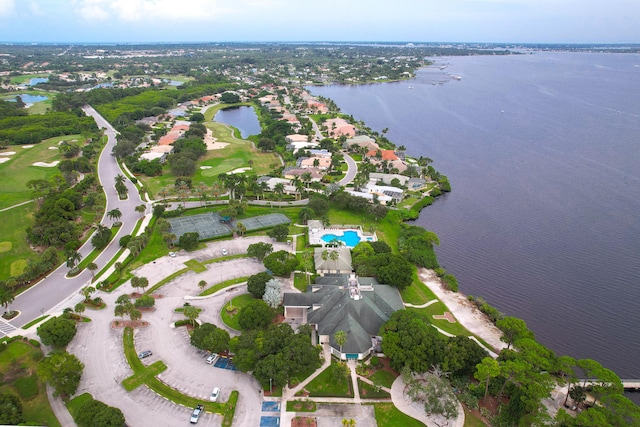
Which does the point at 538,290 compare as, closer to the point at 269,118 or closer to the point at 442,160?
the point at 442,160

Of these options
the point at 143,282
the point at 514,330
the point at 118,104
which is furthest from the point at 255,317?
the point at 118,104

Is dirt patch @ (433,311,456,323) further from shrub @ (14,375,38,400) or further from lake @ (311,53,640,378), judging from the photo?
shrub @ (14,375,38,400)

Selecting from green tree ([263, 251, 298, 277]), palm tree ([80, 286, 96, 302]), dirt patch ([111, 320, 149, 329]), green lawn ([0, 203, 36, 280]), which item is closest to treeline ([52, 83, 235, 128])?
green lawn ([0, 203, 36, 280])

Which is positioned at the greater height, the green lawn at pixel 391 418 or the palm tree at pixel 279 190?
the green lawn at pixel 391 418

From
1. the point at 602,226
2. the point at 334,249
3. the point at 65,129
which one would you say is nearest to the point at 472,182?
the point at 602,226

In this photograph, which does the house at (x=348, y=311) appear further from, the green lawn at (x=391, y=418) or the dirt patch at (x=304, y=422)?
the dirt patch at (x=304, y=422)

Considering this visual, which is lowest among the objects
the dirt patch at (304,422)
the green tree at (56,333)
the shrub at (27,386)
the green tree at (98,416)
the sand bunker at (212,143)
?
the sand bunker at (212,143)

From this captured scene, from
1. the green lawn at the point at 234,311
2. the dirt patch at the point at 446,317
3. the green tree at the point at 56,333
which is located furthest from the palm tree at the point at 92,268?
the dirt patch at the point at 446,317
